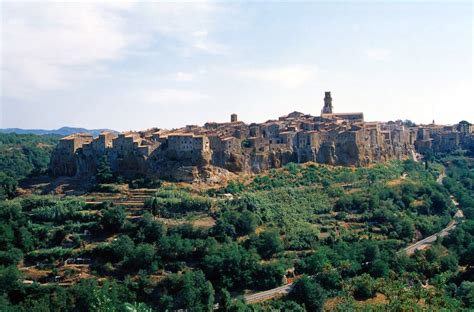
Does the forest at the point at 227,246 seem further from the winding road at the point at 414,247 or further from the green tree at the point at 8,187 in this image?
the winding road at the point at 414,247

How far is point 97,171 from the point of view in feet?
125

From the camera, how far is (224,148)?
39344 millimetres

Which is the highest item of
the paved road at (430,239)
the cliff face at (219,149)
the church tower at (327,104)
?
the church tower at (327,104)

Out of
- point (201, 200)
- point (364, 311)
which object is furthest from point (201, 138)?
point (364, 311)

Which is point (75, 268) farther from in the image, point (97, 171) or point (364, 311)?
point (364, 311)

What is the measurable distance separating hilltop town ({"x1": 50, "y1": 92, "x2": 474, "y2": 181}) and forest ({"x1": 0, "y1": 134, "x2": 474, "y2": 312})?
56.5 inches

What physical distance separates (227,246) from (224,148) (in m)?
10.2

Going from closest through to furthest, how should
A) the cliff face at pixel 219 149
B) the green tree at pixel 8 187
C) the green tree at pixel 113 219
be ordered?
1. the green tree at pixel 113 219
2. the green tree at pixel 8 187
3. the cliff face at pixel 219 149

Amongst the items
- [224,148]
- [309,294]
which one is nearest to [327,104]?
[224,148]

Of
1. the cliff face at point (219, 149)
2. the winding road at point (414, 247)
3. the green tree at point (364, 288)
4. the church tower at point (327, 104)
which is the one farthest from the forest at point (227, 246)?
the church tower at point (327, 104)

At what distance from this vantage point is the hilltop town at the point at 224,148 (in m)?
38.0

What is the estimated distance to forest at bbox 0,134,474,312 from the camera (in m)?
27.4

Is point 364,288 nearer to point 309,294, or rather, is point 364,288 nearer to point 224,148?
point 309,294

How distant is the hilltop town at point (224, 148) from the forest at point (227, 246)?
143 centimetres
